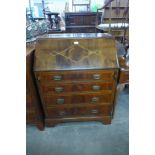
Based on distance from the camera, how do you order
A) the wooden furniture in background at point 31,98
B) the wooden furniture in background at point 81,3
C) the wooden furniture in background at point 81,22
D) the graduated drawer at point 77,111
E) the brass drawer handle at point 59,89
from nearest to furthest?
1. the wooden furniture in background at point 31,98
2. the brass drawer handle at point 59,89
3. the graduated drawer at point 77,111
4. the wooden furniture in background at point 81,22
5. the wooden furniture in background at point 81,3

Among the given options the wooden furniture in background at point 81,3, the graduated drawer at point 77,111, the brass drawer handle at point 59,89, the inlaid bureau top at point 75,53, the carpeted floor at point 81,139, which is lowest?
the carpeted floor at point 81,139

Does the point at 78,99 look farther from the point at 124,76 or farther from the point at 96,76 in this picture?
the point at 124,76

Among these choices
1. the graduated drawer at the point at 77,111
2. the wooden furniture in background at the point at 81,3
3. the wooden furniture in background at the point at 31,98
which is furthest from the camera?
the wooden furniture in background at the point at 81,3

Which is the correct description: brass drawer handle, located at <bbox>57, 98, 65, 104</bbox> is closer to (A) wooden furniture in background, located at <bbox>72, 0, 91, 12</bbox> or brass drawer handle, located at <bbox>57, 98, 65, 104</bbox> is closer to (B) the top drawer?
(B) the top drawer

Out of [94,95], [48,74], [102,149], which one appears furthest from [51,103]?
[102,149]

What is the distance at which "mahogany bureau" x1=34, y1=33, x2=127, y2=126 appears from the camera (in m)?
1.67

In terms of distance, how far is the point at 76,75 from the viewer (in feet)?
5.57

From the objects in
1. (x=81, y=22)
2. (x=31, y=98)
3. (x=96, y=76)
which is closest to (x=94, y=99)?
(x=96, y=76)

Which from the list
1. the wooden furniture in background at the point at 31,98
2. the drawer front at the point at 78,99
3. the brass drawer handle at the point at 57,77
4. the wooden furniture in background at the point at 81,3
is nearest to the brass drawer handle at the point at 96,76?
the drawer front at the point at 78,99

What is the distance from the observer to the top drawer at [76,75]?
66.1 inches

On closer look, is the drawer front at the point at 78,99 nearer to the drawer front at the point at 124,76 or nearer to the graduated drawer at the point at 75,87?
the graduated drawer at the point at 75,87

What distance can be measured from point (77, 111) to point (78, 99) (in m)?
0.18

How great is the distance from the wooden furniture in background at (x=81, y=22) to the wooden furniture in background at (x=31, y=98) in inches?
99.4
